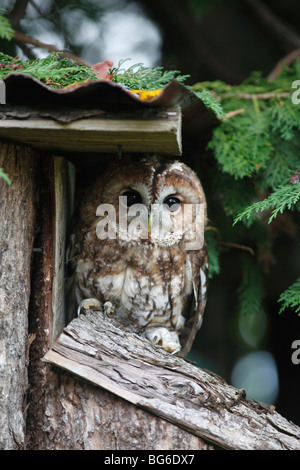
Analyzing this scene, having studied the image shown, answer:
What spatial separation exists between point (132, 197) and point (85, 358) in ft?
2.19

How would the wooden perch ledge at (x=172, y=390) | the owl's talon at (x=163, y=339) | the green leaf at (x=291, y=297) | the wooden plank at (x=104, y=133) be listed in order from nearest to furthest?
1. the wooden plank at (x=104, y=133)
2. the wooden perch ledge at (x=172, y=390)
3. the green leaf at (x=291, y=297)
4. the owl's talon at (x=163, y=339)

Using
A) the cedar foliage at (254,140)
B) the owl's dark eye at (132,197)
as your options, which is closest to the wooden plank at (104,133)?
the owl's dark eye at (132,197)

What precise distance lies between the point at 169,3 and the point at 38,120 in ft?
6.44

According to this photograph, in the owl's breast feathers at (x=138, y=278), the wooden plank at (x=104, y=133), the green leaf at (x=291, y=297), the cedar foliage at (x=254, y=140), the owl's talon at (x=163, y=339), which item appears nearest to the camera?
the wooden plank at (x=104, y=133)

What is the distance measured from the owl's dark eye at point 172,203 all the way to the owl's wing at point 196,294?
0.84 ft

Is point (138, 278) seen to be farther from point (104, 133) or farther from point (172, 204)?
point (104, 133)

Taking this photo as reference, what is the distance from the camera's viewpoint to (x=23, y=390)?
67.5 inches

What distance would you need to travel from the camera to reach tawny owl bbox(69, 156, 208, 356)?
194cm

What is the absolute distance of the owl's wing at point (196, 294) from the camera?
2.20 meters

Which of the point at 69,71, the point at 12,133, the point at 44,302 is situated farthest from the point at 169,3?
the point at 44,302

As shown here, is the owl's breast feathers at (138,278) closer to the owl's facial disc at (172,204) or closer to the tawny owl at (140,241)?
the tawny owl at (140,241)

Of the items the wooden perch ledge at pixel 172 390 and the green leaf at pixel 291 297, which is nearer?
the wooden perch ledge at pixel 172 390

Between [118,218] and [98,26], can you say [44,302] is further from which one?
[98,26]

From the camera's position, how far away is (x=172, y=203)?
6.56 ft
